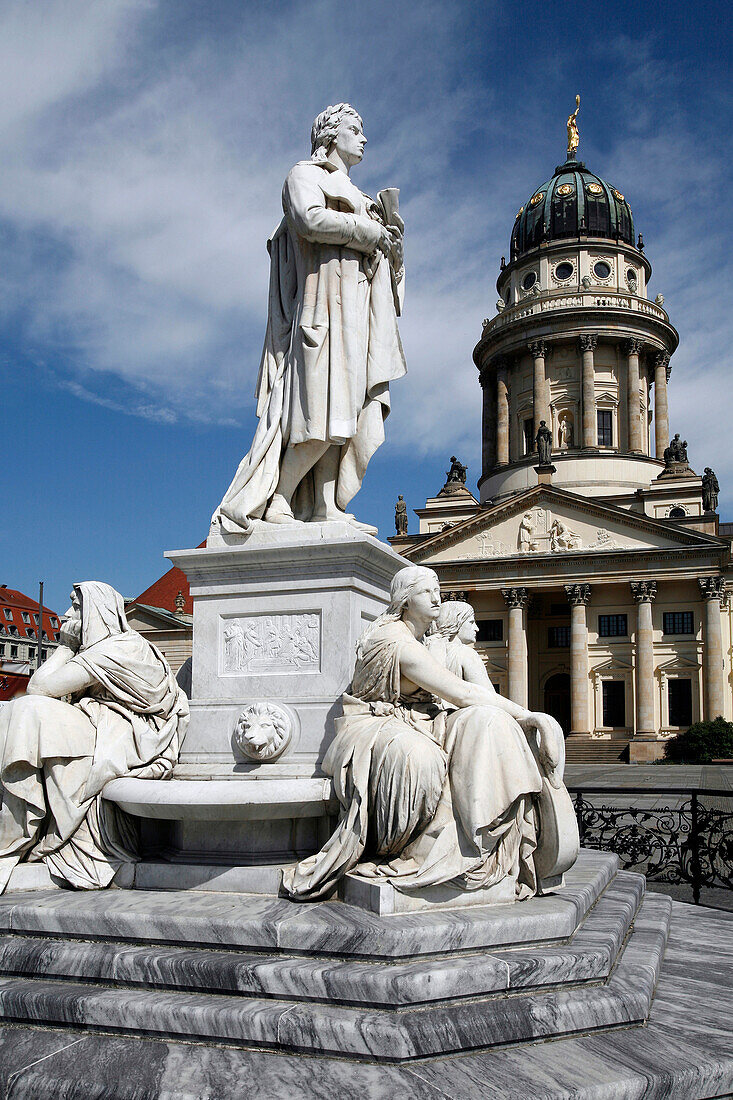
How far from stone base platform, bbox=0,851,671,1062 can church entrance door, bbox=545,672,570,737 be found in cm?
5294

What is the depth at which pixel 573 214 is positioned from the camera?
63469mm

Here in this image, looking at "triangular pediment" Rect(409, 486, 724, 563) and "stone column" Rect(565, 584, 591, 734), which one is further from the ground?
"triangular pediment" Rect(409, 486, 724, 563)

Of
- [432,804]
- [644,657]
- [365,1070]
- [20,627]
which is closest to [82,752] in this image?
[432,804]

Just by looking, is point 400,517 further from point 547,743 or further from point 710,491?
point 547,743

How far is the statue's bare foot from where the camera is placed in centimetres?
478

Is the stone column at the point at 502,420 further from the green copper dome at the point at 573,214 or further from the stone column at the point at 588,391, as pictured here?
the green copper dome at the point at 573,214

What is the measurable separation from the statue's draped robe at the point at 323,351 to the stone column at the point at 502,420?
56965mm

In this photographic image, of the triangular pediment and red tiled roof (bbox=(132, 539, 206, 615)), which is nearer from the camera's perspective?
the triangular pediment

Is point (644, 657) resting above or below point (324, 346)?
below

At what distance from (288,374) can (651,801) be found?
48.6ft

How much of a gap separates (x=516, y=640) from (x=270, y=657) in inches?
1878

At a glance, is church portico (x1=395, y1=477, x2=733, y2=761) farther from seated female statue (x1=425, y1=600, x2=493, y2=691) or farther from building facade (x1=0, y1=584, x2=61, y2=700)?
seated female statue (x1=425, y1=600, x2=493, y2=691)

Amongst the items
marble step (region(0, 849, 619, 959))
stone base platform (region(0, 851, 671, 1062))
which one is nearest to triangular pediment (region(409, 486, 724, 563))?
marble step (region(0, 849, 619, 959))

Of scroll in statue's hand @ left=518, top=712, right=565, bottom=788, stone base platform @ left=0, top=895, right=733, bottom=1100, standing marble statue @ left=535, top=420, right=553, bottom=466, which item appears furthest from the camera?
standing marble statue @ left=535, top=420, right=553, bottom=466
